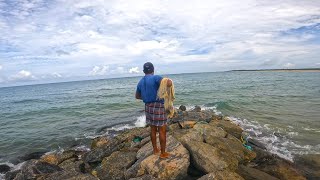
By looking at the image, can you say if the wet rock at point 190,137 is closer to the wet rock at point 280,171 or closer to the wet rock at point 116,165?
the wet rock at point 116,165

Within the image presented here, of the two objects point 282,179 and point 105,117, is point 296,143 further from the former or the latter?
point 105,117

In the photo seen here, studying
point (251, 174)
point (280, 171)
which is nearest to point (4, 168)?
point (251, 174)

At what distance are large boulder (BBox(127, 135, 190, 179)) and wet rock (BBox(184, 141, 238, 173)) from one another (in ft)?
0.85

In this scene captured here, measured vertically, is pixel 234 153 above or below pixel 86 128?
above

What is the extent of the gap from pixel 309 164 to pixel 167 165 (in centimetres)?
573

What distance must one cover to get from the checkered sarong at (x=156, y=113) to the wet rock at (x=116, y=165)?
194 centimetres

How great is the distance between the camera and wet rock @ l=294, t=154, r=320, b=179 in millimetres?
8289

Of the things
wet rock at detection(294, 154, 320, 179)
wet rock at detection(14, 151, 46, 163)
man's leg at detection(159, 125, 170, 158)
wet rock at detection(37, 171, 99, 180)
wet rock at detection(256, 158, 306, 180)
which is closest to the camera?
wet rock at detection(37, 171, 99, 180)

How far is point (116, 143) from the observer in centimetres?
1062

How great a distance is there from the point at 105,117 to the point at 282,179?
16.6 metres

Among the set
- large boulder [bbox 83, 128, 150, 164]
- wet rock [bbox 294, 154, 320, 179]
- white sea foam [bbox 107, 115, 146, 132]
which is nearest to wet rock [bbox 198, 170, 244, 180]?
wet rock [bbox 294, 154, 320, 179]

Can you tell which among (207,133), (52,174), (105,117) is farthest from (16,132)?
(207,133)

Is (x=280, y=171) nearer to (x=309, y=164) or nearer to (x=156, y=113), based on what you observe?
(x=309, y=164)

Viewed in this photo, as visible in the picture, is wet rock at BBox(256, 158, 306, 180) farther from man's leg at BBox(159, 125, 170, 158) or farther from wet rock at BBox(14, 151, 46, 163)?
wet rock at BBox(14, 151, 46, 163)
